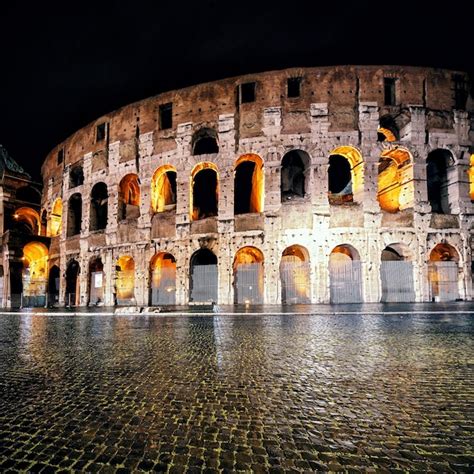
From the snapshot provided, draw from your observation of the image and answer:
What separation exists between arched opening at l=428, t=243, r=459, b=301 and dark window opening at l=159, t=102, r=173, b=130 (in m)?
17.3

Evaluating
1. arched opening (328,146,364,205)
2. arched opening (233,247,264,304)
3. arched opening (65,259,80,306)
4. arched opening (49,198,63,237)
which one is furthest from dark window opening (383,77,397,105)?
arched opening (49,198,63,237)

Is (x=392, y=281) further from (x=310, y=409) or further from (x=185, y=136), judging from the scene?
(x=310, y=409)

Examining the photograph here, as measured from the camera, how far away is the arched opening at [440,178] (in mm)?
16812

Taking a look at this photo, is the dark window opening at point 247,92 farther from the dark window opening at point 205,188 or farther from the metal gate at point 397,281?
the metal gate at point 397,281

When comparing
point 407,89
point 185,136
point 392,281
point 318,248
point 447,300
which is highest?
point 407,89

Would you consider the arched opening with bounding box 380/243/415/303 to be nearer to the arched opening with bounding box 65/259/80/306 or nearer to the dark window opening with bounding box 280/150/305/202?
the dark window opening with bounding box 280/150/305/202

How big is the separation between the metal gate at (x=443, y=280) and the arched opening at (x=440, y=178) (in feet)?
9.72

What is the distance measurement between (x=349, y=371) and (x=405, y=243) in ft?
49.0

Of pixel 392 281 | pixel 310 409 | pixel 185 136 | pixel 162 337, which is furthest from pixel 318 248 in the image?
pixel 310 409

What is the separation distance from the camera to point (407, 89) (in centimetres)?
1681

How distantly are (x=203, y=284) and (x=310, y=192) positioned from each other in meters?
7.57

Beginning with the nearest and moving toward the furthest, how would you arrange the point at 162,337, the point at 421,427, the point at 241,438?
the point at 241,438 < the point at 421,427 < the point at 162,337

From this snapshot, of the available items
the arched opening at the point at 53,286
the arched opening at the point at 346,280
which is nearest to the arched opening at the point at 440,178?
the arched opening at the point at 346,280

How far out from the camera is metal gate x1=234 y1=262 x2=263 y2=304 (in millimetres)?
16586
